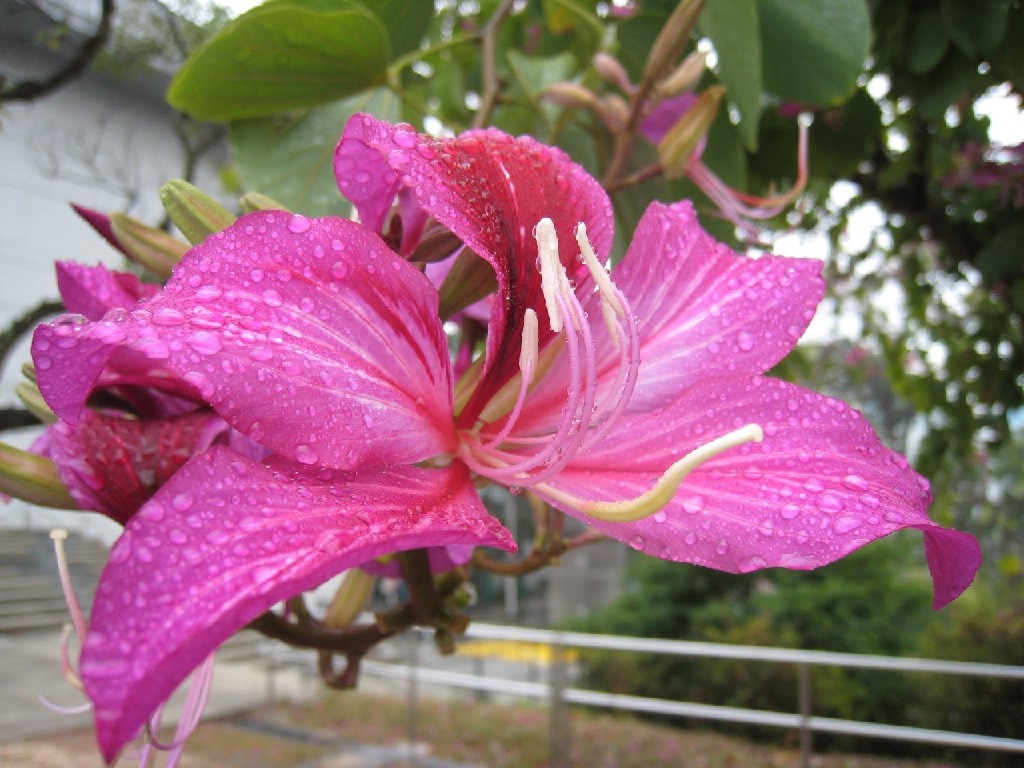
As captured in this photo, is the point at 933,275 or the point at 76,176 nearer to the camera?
the point at 933,275

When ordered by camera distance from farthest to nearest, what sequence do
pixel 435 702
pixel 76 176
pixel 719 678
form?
pixel 435 702 → pixel 719 678 → pixel 76 176

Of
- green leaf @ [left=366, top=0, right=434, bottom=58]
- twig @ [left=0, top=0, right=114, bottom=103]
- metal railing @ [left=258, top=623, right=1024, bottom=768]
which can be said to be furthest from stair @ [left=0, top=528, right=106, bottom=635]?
green leaf @ [left=366, top=0, right=434, bottom=58]

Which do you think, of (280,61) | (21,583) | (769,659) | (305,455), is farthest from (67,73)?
(21,583)

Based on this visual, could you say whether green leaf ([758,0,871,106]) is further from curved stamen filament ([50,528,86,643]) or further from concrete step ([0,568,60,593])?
concrete step ([0,568,60,593])

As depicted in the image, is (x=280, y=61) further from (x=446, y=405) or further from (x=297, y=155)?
(x=446, y=405)

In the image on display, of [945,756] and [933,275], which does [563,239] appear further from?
[945,756]

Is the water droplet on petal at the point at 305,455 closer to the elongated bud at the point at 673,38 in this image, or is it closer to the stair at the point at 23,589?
the elongated bud at the point at 673,38

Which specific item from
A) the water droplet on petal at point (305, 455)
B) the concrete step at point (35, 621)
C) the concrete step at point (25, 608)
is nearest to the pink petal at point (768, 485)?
the water droplet on petal at point (305, 455)

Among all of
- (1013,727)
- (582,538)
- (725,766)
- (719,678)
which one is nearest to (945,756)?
(1013,727)
